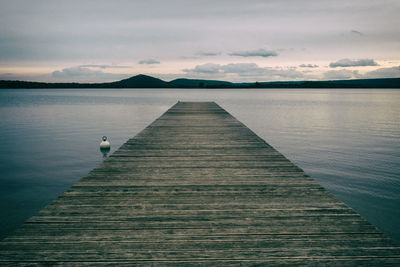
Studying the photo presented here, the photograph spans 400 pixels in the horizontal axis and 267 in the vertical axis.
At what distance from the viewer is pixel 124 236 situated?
301cm

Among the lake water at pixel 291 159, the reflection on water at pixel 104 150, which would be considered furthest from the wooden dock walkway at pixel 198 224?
the reflection on water at pixel 104 150

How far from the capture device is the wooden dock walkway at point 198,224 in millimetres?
2680

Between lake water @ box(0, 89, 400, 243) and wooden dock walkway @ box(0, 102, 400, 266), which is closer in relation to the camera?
wooden dock walkway @ box(0, 102, 400, 266)

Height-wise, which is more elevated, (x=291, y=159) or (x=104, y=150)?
(x=104, y=150)

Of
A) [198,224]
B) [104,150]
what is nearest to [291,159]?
[104,150]

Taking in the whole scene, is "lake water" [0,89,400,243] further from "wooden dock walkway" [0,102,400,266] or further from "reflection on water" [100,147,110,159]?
"wooden dock walkway" [0,102,400,266]

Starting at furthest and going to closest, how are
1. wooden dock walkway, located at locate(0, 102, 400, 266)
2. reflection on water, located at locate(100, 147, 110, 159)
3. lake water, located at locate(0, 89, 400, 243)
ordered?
reflection on water, located at locate(100, 147, 110, 159) < lake water, located at locate(0, 89, 400, 243) < wooden dock walkway, located at locate(0, 102, 400, 266)

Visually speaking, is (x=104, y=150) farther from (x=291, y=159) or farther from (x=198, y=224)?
(x=198, y=224)

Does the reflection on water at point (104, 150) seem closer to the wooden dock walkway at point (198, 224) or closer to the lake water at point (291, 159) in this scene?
the lake water at point (291, 159)

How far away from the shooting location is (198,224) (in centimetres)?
327

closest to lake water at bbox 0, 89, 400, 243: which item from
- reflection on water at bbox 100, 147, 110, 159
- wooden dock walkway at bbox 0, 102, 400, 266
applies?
reflection on water at bbox 100, 147, 110, 159

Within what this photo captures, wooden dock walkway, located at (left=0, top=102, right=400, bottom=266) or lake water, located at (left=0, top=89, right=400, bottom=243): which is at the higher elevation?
wooden dock walkway, located at (left=0, top=102, right=400, bottom=266)

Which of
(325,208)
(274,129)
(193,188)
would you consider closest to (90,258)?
(193,188)

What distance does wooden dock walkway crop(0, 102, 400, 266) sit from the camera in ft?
8.79
